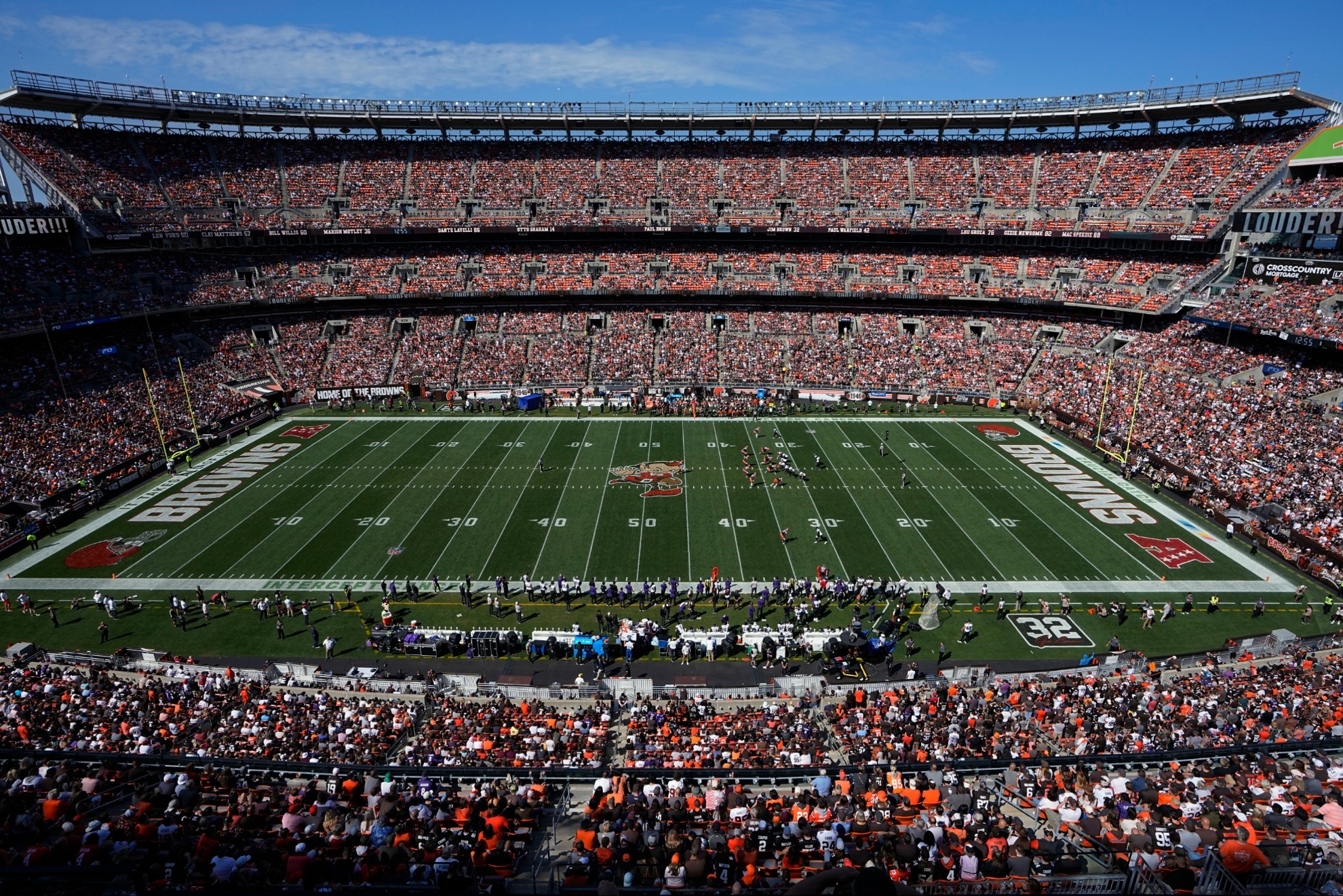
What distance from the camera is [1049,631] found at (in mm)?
23750

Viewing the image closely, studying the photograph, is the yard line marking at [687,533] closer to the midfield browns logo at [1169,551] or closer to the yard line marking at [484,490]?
the yard line marking at [484,490]

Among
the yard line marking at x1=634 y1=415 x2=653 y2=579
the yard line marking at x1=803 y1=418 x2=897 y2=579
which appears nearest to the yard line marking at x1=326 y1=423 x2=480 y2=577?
the yard line marking at x1=634 y1=415 x2=653 y2=579

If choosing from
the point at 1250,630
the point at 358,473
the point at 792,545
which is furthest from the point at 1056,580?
the point at 358,473

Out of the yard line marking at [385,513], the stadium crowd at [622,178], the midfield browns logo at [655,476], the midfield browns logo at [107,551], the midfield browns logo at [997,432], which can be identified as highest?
the stadium crowd at [622,178]

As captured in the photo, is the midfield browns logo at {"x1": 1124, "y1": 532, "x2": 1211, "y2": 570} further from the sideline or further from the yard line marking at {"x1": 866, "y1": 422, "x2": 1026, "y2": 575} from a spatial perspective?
the sideline

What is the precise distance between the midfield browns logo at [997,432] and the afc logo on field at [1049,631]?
63.8 feet

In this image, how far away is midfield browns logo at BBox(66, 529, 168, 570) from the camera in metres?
28.8

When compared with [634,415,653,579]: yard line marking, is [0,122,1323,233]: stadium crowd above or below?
above

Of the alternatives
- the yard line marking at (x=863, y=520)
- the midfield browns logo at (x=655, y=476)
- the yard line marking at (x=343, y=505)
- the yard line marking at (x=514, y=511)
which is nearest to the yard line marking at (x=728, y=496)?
the midfield browns logo at (x=655, y=476)

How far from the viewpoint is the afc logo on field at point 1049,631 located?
75.8ft

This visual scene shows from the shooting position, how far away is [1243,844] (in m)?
8.08

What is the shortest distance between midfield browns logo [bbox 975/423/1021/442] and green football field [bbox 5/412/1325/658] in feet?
1.06

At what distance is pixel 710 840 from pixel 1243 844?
240 inches

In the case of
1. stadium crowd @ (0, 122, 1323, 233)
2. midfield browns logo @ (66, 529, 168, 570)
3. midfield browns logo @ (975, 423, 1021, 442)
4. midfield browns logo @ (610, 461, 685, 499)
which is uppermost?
stadium crowd @ (0, 122, 1323, 233)
